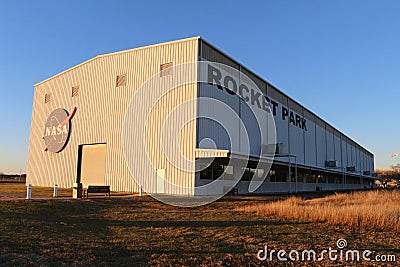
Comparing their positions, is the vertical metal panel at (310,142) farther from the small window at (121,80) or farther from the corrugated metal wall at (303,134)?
the small window at (121,80)

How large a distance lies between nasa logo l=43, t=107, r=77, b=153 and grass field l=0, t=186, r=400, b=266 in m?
19.5

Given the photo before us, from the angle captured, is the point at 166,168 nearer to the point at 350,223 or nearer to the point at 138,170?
the point at 138,170

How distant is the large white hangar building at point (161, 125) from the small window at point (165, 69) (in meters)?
0.08

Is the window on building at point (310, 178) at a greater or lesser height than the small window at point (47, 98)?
lesser

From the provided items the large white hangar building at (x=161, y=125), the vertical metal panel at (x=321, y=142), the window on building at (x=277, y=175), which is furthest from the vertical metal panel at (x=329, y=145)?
the window on building at (x=277, y=175)

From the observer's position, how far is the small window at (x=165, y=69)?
27062 mm

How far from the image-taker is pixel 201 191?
2445 centimetres

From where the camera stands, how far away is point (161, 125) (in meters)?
26.5

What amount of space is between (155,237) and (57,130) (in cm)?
2883

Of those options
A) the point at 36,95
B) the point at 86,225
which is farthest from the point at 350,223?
the point at 36,95

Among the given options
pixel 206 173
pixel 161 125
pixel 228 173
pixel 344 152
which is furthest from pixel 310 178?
pixel 161 125

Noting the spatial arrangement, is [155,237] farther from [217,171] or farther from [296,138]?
[296,138]

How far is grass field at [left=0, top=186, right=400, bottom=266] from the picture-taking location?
7.39 meters

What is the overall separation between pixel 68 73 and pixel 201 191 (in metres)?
19.8
